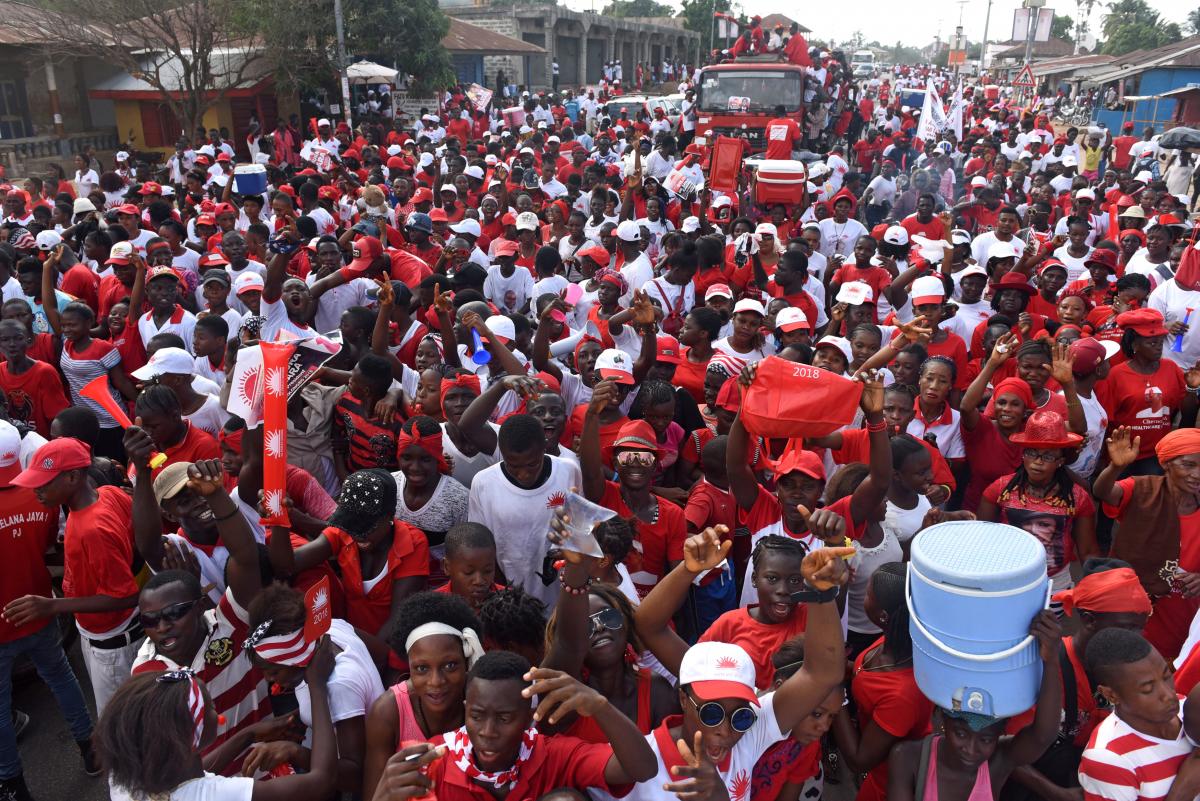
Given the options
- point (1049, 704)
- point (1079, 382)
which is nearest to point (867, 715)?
point (1049, 704)

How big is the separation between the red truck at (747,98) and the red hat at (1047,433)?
13.0 meters

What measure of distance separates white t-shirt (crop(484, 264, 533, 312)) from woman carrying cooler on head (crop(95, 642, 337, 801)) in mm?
5394

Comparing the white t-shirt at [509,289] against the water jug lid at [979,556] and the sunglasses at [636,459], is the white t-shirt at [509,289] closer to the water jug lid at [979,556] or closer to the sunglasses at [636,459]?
the sunglasses at [636,459]

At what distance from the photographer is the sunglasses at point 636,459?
3900 millimetres

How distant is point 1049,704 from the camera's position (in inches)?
99.2

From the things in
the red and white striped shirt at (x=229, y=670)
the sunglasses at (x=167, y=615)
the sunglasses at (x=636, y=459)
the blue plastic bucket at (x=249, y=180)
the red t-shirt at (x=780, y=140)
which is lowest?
the red and white striped shirt at (x=229, y=670)

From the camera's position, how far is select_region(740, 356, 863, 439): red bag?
3.23 m

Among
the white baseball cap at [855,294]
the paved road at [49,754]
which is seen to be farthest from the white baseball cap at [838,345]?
the paved road at [49,754]

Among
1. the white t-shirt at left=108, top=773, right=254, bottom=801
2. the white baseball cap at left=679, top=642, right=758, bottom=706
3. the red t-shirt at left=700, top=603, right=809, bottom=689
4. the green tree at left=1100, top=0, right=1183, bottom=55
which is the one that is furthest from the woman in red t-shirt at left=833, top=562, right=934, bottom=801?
the green tree at left=1100, top=0, right=1183, bottom=55

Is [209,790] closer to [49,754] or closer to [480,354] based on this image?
[49,754]

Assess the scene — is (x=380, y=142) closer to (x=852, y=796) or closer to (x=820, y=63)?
(x=820, y=63)

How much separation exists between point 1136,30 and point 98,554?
67.8m

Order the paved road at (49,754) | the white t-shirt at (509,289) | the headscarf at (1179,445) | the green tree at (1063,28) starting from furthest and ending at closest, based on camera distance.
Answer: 1. the green tree at (1063,28)
2. the white t-shirt at (509,289)
3. the paved road at (49,754)
4. the headscarf at (1179,445)

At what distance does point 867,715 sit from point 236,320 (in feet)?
17.1
